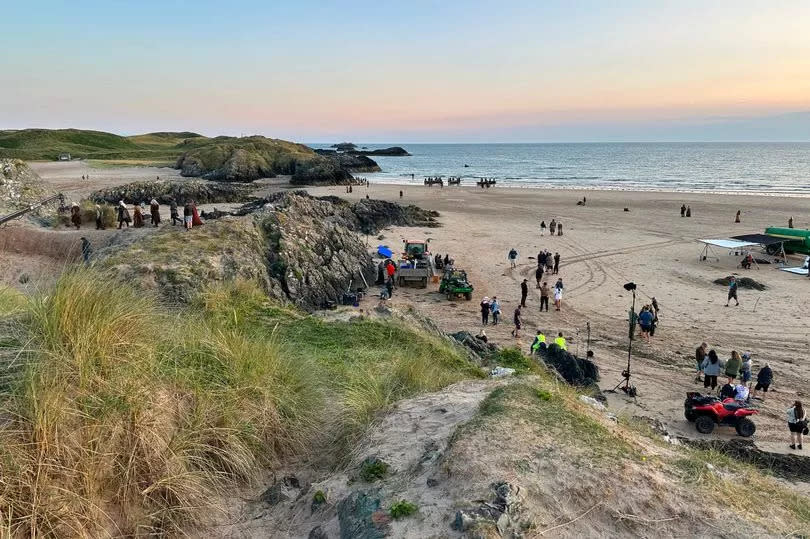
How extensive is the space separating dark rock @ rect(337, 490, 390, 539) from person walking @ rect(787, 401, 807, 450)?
9.24 m

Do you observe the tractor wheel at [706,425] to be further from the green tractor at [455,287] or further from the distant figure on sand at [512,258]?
the distant figure on sand at [512,258]

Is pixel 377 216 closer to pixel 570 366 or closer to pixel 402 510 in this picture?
pixel 570 366

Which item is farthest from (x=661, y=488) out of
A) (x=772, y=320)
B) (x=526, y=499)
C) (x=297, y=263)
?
(x=772, y=320)

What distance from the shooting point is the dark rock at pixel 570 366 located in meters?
12.2

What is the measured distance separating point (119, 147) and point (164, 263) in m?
100

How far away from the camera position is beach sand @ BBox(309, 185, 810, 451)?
1296 cm

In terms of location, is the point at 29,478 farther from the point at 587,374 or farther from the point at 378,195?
the point at 378,195

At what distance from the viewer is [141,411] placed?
4273 millimetres

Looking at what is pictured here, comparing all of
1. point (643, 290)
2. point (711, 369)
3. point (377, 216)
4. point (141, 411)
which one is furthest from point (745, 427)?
point (377, 216)

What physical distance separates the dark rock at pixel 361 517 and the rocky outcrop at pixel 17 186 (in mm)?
24567

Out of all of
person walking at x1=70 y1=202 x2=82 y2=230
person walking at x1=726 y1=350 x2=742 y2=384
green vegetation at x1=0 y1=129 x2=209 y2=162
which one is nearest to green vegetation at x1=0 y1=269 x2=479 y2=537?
person walking at x1=726 y1=350 x2=742 y2=384

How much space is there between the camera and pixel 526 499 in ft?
12.9

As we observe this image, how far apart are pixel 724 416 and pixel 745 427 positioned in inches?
16.3

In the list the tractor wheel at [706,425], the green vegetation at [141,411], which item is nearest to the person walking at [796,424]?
the tractor wheel at [706,425]
